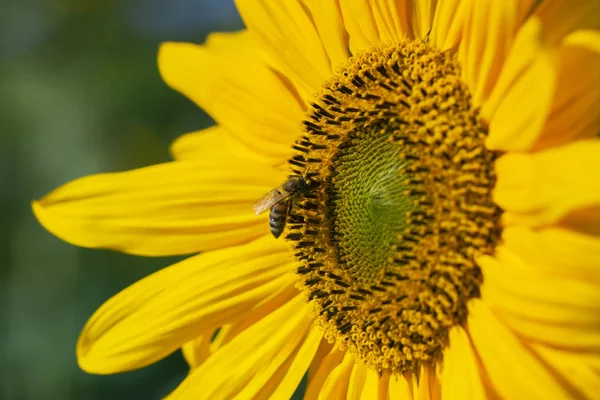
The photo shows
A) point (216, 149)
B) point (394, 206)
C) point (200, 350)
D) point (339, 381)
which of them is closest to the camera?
point (394, 206)

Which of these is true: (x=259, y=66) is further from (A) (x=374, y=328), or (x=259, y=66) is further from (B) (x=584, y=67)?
(B) (x=584, y=67)

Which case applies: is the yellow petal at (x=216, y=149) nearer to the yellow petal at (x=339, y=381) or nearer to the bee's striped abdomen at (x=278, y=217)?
the bee's striped abdomen at (x=278, y=217)

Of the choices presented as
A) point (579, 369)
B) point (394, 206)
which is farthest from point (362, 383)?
point (579, 369)

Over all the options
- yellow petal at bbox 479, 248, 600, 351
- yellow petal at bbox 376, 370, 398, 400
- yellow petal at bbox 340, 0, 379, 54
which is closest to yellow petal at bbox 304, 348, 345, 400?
yellow petal at bbox 376, 370, 398, 400

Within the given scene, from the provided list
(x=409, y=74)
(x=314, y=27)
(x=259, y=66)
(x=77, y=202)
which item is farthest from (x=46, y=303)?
(x=409, y=74)

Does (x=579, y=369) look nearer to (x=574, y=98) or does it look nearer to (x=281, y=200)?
(x=574, y=98)

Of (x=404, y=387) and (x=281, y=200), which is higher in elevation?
(x=281, y=200)

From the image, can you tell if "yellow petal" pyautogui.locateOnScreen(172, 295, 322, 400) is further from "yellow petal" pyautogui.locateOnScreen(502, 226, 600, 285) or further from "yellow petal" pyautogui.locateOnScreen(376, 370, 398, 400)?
"yellow petal" pyautogui.locateOnScreen(502, 226, 600, 285)
